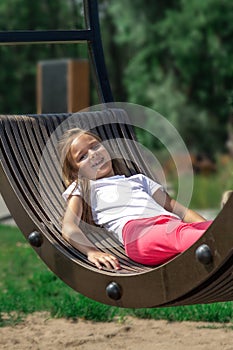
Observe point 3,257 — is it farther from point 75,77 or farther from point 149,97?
point 149,97

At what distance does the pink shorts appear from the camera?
11.2 ft

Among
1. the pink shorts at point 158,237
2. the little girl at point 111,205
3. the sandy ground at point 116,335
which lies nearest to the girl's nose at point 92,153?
the little girl at point 111,205

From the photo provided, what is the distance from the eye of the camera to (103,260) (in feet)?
11.6

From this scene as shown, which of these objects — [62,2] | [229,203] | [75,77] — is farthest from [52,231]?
[62,2]

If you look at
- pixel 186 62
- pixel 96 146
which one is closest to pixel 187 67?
pixel 186 62

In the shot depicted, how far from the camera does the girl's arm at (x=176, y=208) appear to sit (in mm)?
3895

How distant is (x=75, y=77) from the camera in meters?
12.2

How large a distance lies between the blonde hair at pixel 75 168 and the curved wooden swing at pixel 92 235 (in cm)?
7

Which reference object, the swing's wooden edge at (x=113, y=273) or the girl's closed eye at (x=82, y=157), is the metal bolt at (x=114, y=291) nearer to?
the swing's wooden edge at (x=113, y=273)

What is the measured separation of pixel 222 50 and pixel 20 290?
1447 cm

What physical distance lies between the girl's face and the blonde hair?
0.08 ft

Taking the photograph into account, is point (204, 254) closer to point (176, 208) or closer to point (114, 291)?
point (114, 291)

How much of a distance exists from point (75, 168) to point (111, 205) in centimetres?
24

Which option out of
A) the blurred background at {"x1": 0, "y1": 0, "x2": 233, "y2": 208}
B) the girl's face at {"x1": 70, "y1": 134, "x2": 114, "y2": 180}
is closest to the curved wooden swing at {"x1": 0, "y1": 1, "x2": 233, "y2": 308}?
the girl's face at {"x1": 70, "y1": 134, "x2": 114, "y2": 180}
